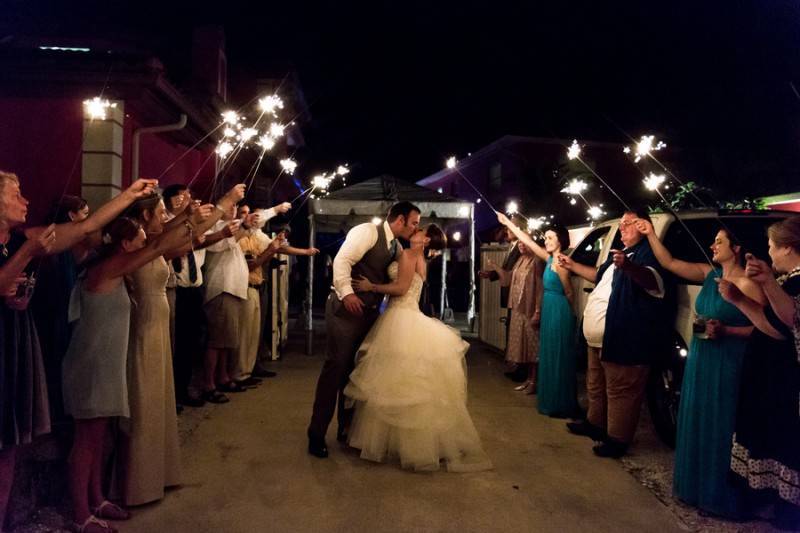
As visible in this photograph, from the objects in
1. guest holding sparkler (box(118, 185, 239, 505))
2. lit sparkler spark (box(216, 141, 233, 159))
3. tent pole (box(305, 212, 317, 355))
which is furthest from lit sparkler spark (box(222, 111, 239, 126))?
guest holding sparkler (box(118, 185, 239, 505))

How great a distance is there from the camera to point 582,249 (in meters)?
7.75

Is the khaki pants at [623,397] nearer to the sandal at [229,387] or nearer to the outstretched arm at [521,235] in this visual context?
the outstretched arm at [521,235]

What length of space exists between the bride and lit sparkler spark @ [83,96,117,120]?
486 centimetres

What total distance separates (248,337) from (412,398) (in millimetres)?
3714

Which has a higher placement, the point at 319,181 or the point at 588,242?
the point at 319,181

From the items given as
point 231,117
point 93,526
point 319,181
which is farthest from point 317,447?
point 231,117

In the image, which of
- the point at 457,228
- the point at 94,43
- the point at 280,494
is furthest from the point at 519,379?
the point at 457,228

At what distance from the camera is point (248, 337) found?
25.5ft

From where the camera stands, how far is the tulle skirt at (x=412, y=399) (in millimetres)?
4703

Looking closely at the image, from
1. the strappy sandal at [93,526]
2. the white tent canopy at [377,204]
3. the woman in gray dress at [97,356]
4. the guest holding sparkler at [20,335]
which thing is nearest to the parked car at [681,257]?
the woman in gray dress at [97,356]

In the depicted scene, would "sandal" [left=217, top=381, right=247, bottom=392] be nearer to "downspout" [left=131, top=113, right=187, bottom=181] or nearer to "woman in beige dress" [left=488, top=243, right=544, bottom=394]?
"downspout" [left=131, top=113, right=187, bottom=181]

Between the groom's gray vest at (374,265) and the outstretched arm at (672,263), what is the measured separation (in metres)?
2.14

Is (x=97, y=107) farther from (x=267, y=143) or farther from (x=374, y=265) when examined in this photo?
(x=374, y=265)

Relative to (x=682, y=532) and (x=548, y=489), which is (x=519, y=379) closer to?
(x=548, y=489)
